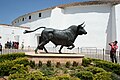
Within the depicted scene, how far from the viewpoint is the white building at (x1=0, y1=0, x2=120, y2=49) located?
2575cm

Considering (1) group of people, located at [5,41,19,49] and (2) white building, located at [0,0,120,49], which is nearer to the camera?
(2) white building, located at [0,0,120,49]

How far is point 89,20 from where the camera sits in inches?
1065

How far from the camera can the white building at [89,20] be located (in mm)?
25750

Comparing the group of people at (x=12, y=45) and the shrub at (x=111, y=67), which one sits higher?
the group of people at (x=12, y=45)

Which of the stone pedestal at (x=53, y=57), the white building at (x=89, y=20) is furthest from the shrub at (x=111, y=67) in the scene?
the white building at (x=89, y=20)

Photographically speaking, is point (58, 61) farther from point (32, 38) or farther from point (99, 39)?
point (32, 38)

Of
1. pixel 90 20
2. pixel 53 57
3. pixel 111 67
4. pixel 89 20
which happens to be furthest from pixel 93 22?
pixel 53 57

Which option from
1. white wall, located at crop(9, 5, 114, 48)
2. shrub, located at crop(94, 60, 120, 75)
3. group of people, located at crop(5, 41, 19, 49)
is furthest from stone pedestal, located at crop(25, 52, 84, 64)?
group of people, located at crop(5, 41, 19, 49)

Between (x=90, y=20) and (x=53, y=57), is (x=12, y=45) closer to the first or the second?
(x=90, y=20)

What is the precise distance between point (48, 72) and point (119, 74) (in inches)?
139

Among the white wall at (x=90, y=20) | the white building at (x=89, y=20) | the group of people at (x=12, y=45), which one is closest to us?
the white building at (x=89, y=20)

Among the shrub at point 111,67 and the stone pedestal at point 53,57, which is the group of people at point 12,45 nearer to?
the stone pedestal at point 53,57

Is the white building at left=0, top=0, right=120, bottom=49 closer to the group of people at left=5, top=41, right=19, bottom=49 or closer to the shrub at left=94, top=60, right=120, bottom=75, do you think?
the group of people at left=5, top=41, right=19, bottom=49

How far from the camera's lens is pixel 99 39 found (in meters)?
26.2
